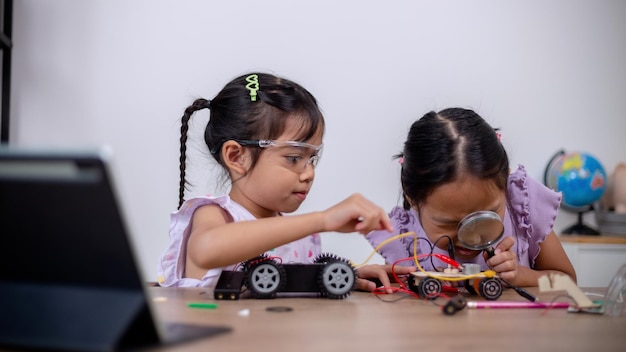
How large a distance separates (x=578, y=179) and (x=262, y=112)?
221 centimetres

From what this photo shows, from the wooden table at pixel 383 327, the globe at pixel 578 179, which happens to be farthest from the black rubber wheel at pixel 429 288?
the globe at pixel 578 179

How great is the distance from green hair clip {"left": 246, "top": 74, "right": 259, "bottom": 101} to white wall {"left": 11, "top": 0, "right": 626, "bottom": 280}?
4.65ft

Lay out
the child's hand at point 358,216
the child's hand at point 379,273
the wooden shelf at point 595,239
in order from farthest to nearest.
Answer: the wooden shelf at point 595,239
the child's hand at point 379,273
the child's hand at point 358,216

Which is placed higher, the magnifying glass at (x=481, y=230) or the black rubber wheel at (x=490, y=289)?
the magnifying glass at (x=481, y=230)

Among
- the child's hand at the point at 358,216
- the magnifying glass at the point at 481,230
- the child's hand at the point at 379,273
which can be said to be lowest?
the child's hand at the point at 379,273

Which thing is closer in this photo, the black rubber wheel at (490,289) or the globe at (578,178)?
the black rubber wheel at (490,289)

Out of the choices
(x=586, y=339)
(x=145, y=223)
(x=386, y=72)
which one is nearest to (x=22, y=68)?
(x=145, y=223)

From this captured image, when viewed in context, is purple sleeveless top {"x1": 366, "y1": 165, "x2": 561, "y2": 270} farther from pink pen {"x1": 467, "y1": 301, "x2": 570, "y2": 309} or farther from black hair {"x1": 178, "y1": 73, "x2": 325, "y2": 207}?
pink pen {"x1": 467, "y1": 301, "x2": 570, "y2": 309}

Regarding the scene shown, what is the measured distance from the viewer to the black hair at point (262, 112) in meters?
1.65

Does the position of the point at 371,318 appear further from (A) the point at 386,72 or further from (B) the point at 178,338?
(A) the point at 386,72

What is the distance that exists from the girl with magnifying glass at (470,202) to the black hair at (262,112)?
29 cm

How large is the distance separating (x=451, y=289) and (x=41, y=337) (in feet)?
2.92

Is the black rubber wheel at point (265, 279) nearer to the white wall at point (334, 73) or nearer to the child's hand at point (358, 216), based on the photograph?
the child's hand at point (358, 216)

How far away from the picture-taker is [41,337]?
619 mm
